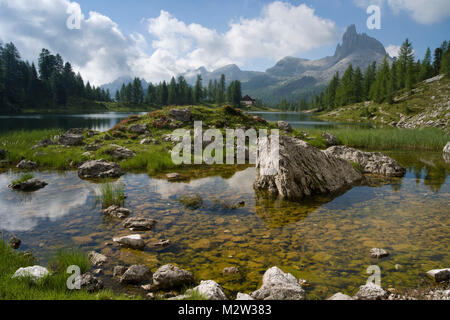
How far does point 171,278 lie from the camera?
595 cm

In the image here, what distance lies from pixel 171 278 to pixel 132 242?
2519mm

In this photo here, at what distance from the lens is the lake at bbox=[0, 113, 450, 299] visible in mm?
6777

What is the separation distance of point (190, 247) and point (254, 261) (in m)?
2.07

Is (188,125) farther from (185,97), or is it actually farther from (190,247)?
(185,97)

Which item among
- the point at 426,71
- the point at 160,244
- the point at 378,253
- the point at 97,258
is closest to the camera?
the point at 97,258

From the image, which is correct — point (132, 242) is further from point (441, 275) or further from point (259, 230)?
point (441, 275)

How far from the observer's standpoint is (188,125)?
98.8ft

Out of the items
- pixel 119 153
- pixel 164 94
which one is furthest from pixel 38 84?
pixel 119 153

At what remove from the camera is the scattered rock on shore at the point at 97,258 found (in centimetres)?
687

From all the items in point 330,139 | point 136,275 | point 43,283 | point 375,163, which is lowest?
point 136,275

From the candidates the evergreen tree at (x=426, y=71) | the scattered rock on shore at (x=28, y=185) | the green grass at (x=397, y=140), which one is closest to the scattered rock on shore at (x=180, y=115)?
the scattered rock on shore at (x=28, y=185)

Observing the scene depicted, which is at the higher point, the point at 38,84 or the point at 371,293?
the point at 38,84

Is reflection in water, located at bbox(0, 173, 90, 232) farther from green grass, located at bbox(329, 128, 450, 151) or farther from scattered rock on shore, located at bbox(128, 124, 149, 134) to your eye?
green grass, located at bbox(329, 128, 450, 151)
